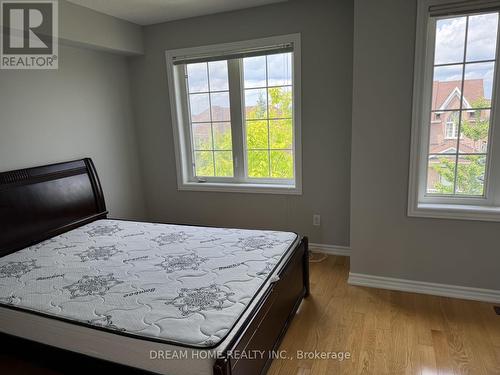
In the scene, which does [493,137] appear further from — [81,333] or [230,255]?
[81,333]

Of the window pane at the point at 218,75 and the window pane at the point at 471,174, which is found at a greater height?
the window pane at the point at 218,75

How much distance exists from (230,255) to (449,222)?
64.0 inches

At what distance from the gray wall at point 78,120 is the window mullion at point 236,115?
1.21 metres

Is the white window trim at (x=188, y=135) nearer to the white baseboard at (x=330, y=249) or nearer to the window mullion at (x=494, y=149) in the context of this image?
the white baseboard at (x=330, y=249)

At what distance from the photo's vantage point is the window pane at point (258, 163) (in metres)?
3.62

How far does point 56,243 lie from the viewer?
2.70 meters

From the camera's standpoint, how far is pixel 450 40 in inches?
96.0

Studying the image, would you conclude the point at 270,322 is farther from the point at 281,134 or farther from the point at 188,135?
the point at 188,135

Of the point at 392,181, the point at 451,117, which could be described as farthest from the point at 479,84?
the point at 392,181

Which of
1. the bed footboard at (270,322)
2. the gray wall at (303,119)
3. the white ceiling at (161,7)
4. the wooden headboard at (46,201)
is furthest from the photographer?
the gray wall at (303,119)

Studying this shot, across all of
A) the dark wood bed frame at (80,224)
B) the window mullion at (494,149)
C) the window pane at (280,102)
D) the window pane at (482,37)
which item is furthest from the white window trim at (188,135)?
the window mullion at (494,149)

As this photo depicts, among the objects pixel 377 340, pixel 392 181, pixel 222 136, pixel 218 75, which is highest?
pixel 218 75

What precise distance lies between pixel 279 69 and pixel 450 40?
146 centimetres

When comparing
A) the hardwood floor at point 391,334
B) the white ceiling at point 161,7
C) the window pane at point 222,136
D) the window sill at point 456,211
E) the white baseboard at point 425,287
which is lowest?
the hardwood floor at point 391,334
